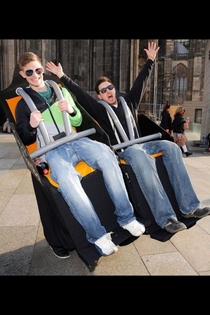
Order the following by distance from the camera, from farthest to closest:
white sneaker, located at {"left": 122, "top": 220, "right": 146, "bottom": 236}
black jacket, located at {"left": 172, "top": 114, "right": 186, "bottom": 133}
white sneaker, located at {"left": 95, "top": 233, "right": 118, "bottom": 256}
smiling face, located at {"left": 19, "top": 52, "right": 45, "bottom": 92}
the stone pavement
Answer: black jacket, located at {"left": 172, "top": 114, "right": 186, "bottom": 133}
smiling face, located at {"left": 19, "top": 52, "right": 45, "bottom": 92}
the stone pavement
white sneaker, located at {"left": 122, "top": 220, "right": 146, "bottom": 236}
white sneaker, located at {"left": 95, "top": 233, "right": 118, "bottom": 256}

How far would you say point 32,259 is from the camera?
2.62 meters

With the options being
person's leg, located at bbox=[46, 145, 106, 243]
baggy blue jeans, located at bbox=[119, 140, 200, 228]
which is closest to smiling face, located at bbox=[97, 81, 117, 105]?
baggy blue jeans, located at bbox=[119, 140, 200, 228]

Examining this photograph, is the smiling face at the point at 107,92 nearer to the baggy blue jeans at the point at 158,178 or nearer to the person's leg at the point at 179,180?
the baggy blue jeans at the point at 158,178

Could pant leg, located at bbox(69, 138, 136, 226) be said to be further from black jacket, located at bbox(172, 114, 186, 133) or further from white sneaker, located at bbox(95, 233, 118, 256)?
black jacket, located at bbox(172, 114, 186, 133)

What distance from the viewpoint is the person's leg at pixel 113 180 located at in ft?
7.47

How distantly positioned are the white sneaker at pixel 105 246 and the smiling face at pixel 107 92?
1603 mm

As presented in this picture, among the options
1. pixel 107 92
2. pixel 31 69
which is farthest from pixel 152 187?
pixel 31 69

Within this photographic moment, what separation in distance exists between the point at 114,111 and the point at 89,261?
166 centimetres

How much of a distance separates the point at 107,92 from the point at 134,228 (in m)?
1.58

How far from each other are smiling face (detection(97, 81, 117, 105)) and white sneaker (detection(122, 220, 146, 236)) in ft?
4.80

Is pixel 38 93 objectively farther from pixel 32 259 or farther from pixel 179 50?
pixel 179 50

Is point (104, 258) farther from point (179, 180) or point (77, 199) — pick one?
point (179, 180)

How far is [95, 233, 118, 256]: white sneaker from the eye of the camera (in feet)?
6.94
